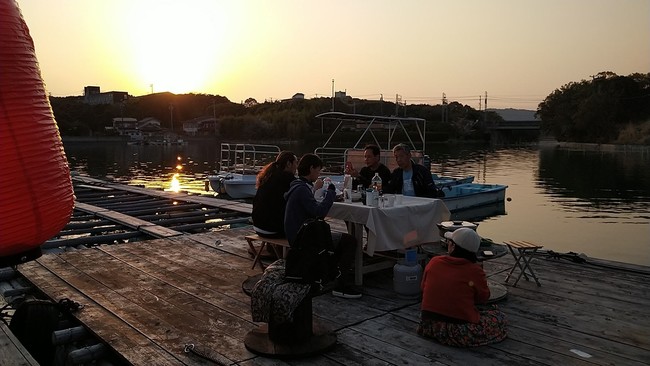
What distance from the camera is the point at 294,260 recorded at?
3.94 metres

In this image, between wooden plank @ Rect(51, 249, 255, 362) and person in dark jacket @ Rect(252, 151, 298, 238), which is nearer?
wooden plank @ Rect(51, 249, 255, 362)

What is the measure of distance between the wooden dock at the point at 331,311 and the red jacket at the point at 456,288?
334 mm

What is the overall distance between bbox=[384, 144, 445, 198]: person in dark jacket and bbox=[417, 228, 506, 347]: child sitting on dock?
8.91 feet

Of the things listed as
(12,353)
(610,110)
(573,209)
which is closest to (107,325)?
(12,353)

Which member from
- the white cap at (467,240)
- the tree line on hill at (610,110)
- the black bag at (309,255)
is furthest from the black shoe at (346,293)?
the tree line on hill at (610,110)

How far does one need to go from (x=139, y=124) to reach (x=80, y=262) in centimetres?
13311

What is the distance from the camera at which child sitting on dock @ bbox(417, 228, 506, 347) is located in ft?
13.1

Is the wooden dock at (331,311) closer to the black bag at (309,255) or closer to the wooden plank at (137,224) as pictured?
the black bag at (309,255)

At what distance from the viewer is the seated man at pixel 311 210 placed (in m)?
5.20

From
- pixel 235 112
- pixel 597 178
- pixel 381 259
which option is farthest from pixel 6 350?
pixel 235 112

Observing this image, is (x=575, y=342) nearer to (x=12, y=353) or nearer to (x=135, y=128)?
(x=12, y=353)

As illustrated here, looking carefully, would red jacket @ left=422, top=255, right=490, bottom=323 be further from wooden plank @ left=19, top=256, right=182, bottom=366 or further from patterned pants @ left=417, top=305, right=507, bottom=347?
wooden plank @ left=19, top=256, right=182, bottom=366

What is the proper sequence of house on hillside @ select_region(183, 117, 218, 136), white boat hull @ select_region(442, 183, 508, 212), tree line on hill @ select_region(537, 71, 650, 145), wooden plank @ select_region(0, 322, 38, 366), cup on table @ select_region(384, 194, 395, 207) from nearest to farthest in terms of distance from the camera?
wooden plank @ select_region(0, 322, 38, 366)
cup on table @ select_region(384, 194, 395, 207)
white boat hull @ select_region(442, 183, 508, 212)
tree line on hill @ select_region(537, 71, 650, 145)
house on hillside @ select_region(183, 117, 218, 136)

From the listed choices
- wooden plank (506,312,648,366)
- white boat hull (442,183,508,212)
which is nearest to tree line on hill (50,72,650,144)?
white boat hull (442,183,508,212)
